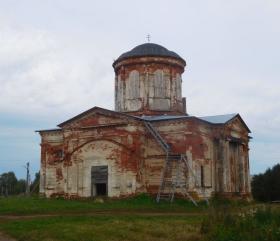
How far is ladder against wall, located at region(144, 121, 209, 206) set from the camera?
2431 cm

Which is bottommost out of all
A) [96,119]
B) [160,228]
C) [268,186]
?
[160,228]

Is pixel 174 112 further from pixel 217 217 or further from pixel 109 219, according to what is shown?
pixel 217 217

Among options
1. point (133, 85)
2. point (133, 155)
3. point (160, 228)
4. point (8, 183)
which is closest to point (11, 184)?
point (8, 183)

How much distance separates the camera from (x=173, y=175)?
2466 centimetres

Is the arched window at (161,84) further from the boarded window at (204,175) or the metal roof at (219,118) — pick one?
the boarded window at (204,175)

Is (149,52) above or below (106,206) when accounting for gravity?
above

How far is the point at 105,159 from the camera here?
2594 centimetres

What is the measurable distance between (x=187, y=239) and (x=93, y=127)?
15583 millimetres

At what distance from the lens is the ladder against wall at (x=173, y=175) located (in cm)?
2431

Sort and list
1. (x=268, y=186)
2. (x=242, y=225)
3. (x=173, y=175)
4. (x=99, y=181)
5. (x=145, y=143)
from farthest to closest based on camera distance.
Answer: (x=268, y=186) < (x=99, y=181) < (x=145, y=143) < (x=173, y=175) < (x=242, y=225)

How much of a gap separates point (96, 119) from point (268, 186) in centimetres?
2028

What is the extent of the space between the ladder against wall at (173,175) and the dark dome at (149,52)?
6.75 meters

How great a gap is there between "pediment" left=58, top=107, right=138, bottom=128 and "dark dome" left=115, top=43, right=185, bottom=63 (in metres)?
4.90

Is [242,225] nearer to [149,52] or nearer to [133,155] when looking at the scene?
[133,155]
